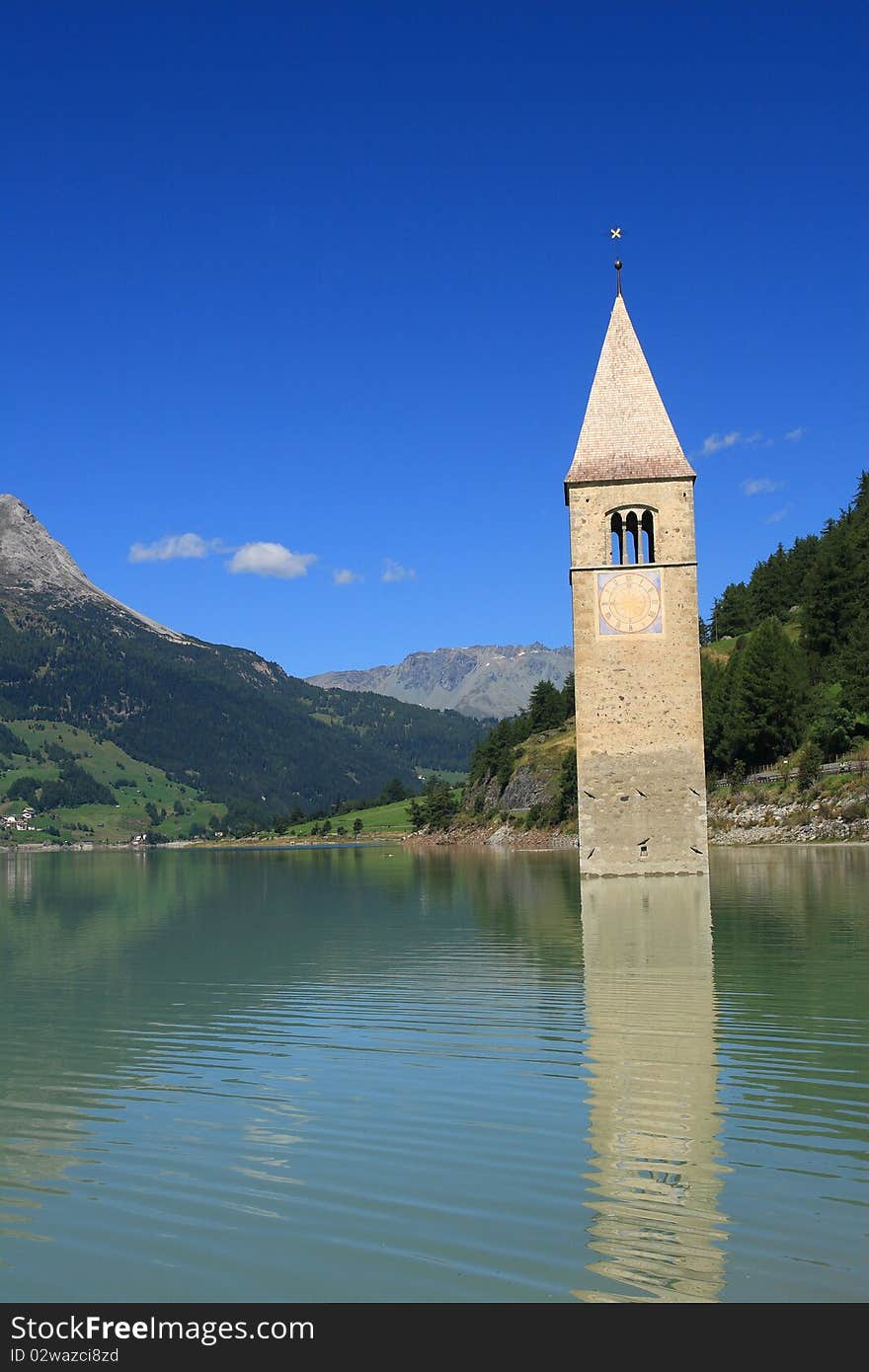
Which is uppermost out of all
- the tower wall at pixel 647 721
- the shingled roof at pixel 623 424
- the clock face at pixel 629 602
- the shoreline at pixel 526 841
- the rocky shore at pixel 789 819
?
the shingled roof at pixel 623 424

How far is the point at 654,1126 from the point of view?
1023 cm

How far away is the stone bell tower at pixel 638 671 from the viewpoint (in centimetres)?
4000

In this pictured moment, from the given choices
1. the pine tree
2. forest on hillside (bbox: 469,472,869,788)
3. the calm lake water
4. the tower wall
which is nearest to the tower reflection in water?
the calm lake water

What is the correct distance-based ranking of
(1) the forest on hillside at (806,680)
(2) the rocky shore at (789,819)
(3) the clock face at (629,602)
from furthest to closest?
(1) the forest on hillside at (806,680) < (2) the rocky shore at (789,819) < (3) the clock face at (629,602)

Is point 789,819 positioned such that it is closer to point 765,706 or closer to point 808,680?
point 765,706

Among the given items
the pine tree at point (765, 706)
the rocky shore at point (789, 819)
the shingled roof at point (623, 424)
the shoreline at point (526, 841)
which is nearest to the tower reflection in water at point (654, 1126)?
the shingled roof at point (623, 424)

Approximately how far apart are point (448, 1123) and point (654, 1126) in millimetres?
1815

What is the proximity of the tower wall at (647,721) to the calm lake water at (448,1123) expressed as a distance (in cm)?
1511

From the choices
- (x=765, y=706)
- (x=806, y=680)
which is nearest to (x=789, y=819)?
(x=765, y=706)

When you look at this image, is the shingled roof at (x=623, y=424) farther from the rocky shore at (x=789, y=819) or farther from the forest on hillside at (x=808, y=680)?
the forest on hillside at (x=808, y=680)

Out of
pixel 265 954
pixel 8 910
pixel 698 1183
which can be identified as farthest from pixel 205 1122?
pixel 8 910

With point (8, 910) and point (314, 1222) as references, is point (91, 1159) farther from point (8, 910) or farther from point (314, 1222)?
point (8, 910)

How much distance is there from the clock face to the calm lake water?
56.3 feet

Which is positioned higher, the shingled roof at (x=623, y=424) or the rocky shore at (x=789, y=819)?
the shingled roof at (x=623, y=424)
